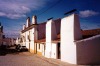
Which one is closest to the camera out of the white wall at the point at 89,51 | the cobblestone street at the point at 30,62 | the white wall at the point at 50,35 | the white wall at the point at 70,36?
the white wall at the point at 89,51

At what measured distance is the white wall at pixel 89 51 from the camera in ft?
59.2

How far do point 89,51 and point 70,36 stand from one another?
2756 mm

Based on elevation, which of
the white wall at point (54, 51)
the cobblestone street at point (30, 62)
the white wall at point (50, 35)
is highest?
the white wall at point (50, 35)

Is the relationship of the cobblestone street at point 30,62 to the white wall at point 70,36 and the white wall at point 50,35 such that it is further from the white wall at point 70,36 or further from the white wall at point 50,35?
A: the white wall at point 50,35

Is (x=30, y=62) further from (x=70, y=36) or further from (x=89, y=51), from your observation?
(x=89, y=51)

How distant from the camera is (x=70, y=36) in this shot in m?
19.5

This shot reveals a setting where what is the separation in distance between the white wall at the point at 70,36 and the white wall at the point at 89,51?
25.5 inches

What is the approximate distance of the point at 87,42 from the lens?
1816 cm

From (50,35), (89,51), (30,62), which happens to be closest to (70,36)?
(89,51)

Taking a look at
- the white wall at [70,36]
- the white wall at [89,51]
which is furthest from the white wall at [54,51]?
the white wall at [89,51]

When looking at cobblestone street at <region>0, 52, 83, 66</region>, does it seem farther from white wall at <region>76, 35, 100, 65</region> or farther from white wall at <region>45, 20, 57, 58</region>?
white wall at <region>45, 20, 57, 58</region>

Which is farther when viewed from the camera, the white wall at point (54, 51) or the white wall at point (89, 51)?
the white wall at point (54, 51)

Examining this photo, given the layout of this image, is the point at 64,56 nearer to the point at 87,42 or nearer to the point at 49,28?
the point at 87,42

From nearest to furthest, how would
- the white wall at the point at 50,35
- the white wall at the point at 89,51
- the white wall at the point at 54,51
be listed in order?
the white wall at the point at 89,51 → the white wall at the point at 54,51 → the white wall at the point at 50,35
